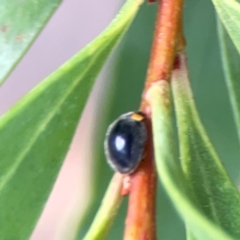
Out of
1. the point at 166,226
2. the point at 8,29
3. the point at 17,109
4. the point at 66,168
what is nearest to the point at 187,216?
the point at 17,109

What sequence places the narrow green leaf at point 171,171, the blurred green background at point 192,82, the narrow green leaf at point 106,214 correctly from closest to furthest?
the narrow green leaf at point 171,171 < the narrow green leaf at point 106,214 < the blurred green background at point 192,82

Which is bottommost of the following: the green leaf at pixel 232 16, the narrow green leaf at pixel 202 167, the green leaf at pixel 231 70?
the narrow green leaf at pixel 202 167

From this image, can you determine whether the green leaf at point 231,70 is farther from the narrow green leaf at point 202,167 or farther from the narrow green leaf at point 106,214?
the narrow green leaf at point 106,214

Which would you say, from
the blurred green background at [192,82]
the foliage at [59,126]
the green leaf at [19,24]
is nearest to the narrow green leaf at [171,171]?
the foliage at [59,126]

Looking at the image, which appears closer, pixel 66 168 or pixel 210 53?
pixel 210 53

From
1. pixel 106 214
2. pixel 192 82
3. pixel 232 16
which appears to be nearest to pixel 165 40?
pixel 232 16

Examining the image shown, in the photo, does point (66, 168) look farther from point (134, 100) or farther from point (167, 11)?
point (167, 11)

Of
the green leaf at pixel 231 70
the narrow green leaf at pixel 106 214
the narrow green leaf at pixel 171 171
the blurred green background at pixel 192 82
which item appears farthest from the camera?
the blurred green background at pixel 192 82

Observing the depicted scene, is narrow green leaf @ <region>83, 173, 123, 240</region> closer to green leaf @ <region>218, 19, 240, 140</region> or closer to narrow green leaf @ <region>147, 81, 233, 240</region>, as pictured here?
narrow green leaf @ <region>147, 81, 233, 240</region>
